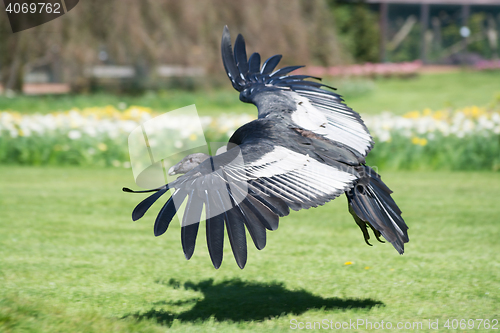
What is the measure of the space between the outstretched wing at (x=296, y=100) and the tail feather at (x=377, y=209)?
21 cm

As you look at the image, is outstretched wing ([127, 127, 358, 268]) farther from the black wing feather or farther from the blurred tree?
the blurred tree

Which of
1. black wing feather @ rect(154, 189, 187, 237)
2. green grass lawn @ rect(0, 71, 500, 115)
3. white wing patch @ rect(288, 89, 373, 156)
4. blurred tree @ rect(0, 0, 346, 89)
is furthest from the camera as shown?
green grass lawn @ rect(0, 71, 500, 115)

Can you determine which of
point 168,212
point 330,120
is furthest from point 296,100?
point 168,212

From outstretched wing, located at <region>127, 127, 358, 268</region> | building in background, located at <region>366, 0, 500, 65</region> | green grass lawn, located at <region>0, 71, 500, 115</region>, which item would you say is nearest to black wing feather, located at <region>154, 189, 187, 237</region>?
outstretched wing, located at <region>127, 127, 358, 268</region>

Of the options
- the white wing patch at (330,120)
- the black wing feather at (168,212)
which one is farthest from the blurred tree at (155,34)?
the black wing feather at (168,212)

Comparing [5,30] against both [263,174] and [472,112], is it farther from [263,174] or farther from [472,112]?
[263,174]

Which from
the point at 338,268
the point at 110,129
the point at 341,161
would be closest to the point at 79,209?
the point at 110,129

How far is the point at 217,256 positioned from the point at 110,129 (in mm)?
6230

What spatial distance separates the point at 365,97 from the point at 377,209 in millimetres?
15650

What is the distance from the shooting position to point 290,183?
8.51 ft

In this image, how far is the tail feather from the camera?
2883mm

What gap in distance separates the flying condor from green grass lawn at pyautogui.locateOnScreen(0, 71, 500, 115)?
979cm

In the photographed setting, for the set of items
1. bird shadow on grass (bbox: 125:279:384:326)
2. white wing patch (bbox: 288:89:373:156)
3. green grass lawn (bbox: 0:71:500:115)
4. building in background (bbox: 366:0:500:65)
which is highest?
building in background (bbox: 366:0:500:65)

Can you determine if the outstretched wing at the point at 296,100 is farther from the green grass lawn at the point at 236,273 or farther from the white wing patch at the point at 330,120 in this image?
the green grass lawn at the point at 236,273
